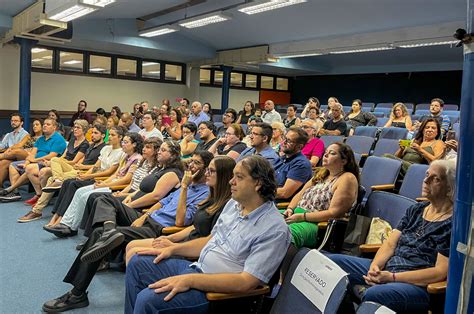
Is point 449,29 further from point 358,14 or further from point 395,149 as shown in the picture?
point 395,149

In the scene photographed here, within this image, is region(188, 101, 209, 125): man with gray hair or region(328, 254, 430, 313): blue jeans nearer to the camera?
region(328, 254, 430, 313): blue jeans

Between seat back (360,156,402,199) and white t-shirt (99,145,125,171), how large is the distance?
2.43m

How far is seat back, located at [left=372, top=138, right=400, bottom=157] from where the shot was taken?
4246mm

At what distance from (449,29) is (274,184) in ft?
23.1

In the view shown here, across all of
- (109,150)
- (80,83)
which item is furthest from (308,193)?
(80,83)

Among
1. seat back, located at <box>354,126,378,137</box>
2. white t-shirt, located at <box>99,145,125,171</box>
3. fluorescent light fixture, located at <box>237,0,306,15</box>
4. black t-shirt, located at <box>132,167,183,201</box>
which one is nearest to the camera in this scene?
black t-shirt, located at <box>132,167,183,201</box>

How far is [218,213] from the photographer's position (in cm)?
220

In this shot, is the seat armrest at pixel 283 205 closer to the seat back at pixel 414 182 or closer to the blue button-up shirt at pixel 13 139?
the seat back at pixel 414 182

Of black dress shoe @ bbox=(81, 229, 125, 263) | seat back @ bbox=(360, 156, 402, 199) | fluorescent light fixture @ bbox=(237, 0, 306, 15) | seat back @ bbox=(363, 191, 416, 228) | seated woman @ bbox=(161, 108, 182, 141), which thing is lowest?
black dress shoe @ bbox=(81, 229, 125, 263)

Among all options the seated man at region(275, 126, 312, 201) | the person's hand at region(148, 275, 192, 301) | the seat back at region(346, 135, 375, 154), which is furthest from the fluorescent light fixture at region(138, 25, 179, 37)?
the person's hand at region(148, 275, 192, 301)

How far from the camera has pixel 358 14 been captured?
7652mm

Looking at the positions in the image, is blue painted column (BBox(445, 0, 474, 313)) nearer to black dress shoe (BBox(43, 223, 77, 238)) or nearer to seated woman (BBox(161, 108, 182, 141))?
black dress shoe (BBox(43, 223, 77, 238))

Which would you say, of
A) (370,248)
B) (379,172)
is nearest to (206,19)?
(379,172)

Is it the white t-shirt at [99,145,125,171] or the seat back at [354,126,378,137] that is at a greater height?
the seat back at [354,126,378,137]
